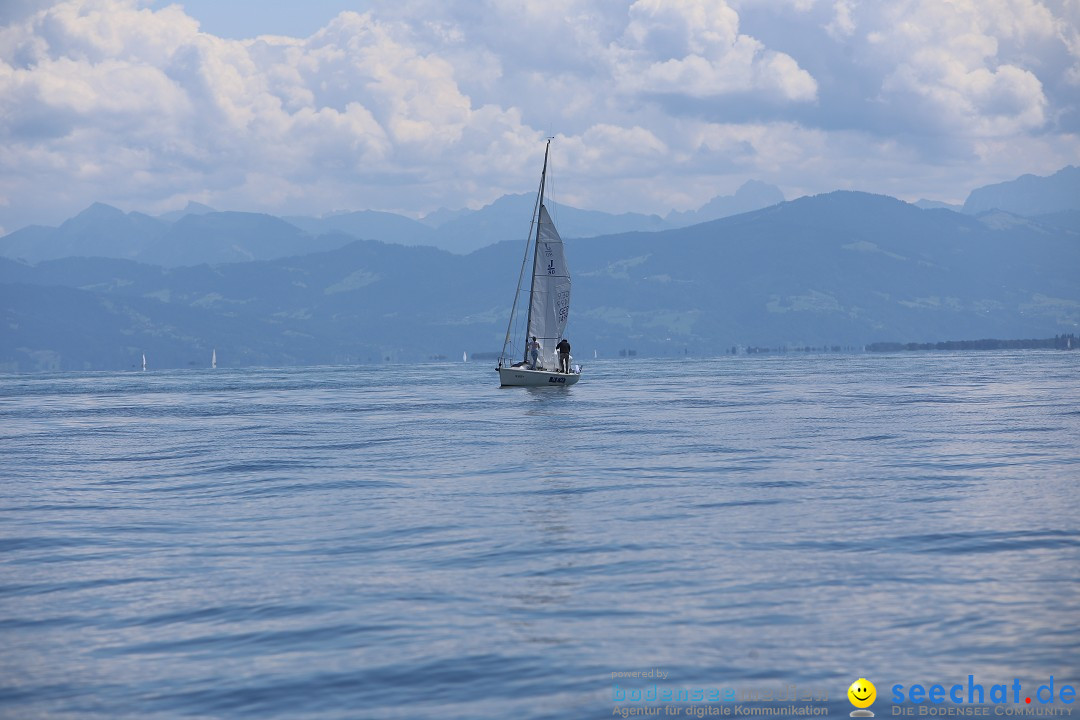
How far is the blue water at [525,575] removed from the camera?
50.5 ft

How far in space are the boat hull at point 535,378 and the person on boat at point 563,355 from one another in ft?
1.97

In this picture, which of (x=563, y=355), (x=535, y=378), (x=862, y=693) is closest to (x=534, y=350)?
(x=535, y=378)

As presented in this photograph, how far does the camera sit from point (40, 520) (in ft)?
102

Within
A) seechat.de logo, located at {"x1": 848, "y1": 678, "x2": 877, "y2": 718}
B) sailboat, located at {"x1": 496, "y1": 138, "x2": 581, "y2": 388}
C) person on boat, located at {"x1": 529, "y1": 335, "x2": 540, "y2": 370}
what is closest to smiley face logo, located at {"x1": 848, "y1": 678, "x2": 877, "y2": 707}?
seechat.de logo, located at {"x1": 848, "y1": 678, "x2": 877, "y2": 718}

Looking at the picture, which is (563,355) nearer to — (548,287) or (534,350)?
(534,350)

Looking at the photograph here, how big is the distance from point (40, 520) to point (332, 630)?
1625cm

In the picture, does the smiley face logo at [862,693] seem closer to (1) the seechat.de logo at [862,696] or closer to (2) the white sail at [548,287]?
(1) the seechat.de logo at [862,696]

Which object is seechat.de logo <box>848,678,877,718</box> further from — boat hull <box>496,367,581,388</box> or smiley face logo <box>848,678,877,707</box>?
boat hull <box>496,367,581,388</box>

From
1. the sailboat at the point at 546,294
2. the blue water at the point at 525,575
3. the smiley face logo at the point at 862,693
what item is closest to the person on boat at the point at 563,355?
the sailboat at the point at 546,294

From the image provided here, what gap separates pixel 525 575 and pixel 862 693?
8.36m

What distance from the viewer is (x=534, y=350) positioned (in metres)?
97.2

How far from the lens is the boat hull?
320 feet

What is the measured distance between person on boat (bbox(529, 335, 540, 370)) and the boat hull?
68cm

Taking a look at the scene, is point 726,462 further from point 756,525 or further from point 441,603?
point 441,603
